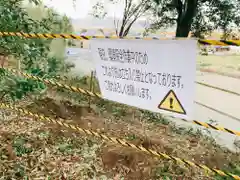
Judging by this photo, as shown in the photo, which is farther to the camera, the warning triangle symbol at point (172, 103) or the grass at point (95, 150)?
the grass at point (95, 150)

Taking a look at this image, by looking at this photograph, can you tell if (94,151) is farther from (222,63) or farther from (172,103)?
(222,63)

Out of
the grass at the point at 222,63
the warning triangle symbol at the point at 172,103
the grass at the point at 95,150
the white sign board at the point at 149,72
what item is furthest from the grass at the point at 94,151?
the grass at the point at 222,63

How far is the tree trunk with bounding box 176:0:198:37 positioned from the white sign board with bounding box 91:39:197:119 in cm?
513

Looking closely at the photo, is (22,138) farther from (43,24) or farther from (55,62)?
(55,62)

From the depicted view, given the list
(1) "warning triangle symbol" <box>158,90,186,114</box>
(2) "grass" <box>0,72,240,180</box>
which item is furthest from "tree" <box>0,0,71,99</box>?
(1) "warning triangle symbol" <box>158,90,186,114</box>

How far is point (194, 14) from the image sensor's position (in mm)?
7266

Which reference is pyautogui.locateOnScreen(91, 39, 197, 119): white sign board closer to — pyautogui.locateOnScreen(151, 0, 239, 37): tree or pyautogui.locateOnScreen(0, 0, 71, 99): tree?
pyautogui.locateOnScreen(0, 0, 71, 99): tree

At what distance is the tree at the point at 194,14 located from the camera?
6.96 meters

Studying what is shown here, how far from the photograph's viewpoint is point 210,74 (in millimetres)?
8227

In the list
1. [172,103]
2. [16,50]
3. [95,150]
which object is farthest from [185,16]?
[172,103]

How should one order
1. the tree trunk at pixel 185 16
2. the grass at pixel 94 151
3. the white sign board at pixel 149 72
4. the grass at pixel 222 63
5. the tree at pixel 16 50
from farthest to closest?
the grass at pixel 222 63
the tree trunk at pixel 185 16
the tree at pixel 16 50
the grass at pixel 94 151
the white sign board at pixel 149 72

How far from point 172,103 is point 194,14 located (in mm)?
5807

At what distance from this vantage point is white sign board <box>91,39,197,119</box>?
1.93 meters

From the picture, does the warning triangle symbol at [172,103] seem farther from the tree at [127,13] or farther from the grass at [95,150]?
the tree at [127,13]
